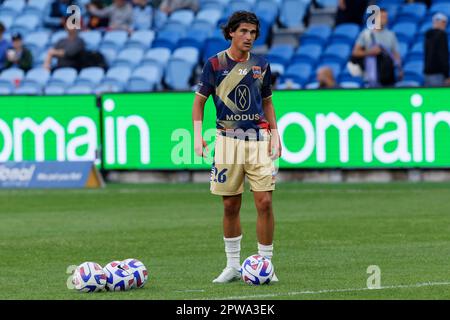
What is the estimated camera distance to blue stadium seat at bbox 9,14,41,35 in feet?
112

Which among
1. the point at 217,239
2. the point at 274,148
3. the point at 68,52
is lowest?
the point at 217,239

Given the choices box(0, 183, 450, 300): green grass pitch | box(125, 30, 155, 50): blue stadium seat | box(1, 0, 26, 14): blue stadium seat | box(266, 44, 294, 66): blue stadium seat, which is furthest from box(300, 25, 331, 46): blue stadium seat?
box(1, 0, 26, 14): blue stadium seat

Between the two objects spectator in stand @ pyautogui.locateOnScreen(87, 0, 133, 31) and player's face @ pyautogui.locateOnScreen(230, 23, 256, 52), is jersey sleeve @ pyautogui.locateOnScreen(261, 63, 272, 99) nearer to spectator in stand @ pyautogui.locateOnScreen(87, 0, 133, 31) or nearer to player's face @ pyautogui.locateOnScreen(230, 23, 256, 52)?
player's face @ pyautogui.locateOnScreen(230, 23, 256, 52)

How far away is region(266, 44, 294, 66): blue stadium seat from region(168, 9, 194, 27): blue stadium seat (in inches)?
106

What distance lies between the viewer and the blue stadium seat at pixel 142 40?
31547mm

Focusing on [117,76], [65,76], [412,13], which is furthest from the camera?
[65,76]

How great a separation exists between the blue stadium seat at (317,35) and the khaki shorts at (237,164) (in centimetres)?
1756

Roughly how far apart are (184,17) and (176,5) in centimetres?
64

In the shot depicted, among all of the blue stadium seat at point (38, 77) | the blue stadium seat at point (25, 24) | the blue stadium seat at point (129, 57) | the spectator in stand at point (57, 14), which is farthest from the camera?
the blue stadium seat at point (25, 24)

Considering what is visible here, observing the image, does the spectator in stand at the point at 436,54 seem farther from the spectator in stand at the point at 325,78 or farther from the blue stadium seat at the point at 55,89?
the blue stadium seat at the point at 55,89

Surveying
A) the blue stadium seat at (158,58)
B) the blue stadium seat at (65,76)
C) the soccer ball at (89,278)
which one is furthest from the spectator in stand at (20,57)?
the soccer ball at (89,278)

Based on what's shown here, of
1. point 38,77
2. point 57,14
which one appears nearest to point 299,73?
point 38,77

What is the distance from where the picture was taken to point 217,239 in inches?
643

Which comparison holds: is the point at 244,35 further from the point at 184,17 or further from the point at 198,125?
the point at 184,17
